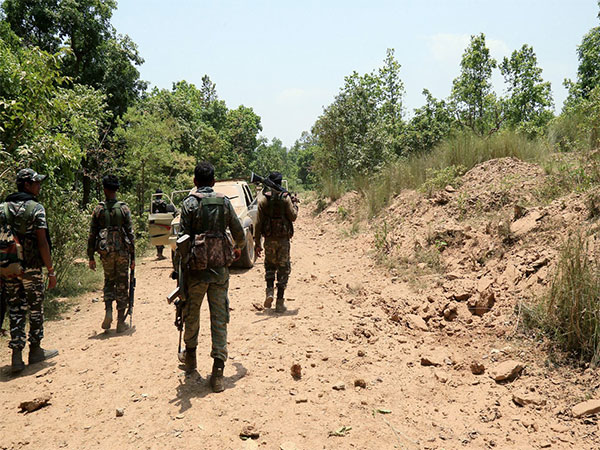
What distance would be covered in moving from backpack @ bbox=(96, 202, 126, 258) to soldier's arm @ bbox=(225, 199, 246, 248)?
6.84 ft

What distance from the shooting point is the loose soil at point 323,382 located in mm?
2895

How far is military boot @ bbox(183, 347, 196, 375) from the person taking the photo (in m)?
3.70

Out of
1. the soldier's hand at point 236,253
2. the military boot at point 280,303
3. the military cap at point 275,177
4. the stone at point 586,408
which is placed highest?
the military cap at point 275,177

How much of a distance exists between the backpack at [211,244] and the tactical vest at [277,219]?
6.57ft

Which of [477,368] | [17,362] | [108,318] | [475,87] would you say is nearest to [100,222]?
[108,318]

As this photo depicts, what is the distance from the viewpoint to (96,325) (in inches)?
222

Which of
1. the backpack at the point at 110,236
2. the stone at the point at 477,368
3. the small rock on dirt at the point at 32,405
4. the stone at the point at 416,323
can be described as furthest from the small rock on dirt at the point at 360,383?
the backpack at the point at 110,236

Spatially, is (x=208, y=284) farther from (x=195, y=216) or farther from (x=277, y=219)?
(x=277, y=219)

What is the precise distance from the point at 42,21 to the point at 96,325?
802 inches

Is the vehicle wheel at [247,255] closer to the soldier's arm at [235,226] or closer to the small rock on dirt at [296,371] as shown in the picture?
the soldier's arm at [235,226]

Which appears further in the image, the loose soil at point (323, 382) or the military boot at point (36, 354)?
the military boot at point (36, 354)

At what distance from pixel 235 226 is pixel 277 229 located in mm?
1880

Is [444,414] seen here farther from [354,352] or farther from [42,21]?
[42,21]

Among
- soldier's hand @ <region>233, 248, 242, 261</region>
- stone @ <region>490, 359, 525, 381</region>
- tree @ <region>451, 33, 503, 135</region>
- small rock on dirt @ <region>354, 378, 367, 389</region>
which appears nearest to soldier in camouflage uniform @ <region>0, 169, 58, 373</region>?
soldier's hand @ <region>233, 248, 242, 261</region>
